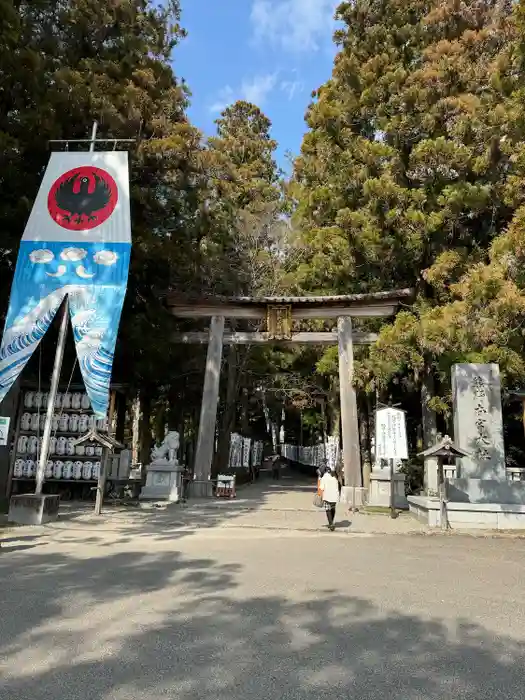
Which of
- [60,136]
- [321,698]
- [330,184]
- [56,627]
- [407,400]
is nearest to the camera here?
[321,698]

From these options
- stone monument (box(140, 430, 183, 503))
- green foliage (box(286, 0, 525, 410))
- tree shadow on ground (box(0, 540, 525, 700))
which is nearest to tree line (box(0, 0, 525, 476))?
green foliage (box(286, 0, 525, 410))

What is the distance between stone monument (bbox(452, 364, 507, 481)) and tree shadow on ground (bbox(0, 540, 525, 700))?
8.02 metres

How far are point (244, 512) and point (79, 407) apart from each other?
5.17m

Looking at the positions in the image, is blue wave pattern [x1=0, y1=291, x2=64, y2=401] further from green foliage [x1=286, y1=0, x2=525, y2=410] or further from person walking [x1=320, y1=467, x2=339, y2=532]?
green foliage [x1=286, y1=0, x2=525, y2=410]

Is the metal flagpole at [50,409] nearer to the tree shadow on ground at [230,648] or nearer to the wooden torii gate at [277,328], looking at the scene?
the tree shadow on ground at [230,648]

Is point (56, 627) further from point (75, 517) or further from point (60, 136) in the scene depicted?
point (60, 136)

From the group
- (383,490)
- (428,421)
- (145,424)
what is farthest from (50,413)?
(428,421)

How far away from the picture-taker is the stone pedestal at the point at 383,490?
50.0 ft

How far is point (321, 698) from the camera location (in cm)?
303

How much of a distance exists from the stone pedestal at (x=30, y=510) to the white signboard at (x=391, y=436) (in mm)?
7959

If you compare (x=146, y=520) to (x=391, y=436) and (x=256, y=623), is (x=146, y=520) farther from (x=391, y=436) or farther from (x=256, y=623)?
(x=256, y=623)

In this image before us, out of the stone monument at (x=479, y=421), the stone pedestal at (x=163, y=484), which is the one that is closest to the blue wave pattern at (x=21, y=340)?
the stone pedestal at (x=163, y=484)

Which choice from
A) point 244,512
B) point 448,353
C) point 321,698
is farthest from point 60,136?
point 321,698

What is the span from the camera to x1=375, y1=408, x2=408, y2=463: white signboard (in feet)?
44.2
